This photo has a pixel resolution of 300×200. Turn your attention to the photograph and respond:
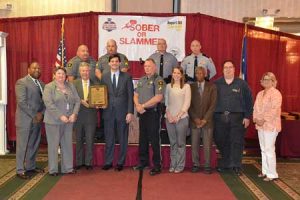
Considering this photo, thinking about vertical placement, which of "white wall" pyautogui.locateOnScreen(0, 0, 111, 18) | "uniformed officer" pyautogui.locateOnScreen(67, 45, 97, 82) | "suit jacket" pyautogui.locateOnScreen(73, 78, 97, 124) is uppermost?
"white wall" pyautogui.locateOnScreen(0, 0, 111, 18)

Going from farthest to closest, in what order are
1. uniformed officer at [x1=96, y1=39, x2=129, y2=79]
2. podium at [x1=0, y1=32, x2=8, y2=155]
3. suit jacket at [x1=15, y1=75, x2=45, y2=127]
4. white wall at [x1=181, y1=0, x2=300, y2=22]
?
1. white wall at [x1=181, y1=0, x2=300, y2=22]
2. podium at [x1=0, y1=32, x2=8, y2=155]
3. uniformed officer at [x1=96, y1=39, x2=129, y2=79]
4. suit jacket at [x1=15, y1=75, x2=45, y2=127]

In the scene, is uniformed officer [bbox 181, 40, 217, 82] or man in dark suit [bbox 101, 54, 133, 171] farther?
uniformed officer [bbox 181, 40, 217, 82]

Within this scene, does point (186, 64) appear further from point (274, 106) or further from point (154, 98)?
point (274, 106)

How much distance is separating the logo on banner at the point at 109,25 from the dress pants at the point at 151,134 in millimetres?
2270

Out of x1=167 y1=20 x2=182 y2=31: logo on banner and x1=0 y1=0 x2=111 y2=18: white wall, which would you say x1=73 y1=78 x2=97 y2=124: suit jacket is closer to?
x1=167 y1=20 x2=182 y2=31: logo on banner

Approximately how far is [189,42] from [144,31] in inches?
33.0

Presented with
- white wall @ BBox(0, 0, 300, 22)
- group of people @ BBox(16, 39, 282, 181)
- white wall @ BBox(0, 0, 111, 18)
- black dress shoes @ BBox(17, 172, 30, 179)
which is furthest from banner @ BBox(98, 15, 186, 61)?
black dress shoes @ BBox(17, 172, 30, 179)

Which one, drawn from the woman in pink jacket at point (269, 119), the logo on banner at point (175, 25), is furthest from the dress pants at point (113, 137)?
the logo on banner at point (175, 25)

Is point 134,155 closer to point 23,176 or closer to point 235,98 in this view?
point 23,176

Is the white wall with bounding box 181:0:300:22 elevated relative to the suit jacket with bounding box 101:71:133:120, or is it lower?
elevated

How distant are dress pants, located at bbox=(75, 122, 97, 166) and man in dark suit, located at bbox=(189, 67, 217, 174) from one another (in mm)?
1391

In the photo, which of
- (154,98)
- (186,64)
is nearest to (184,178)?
(154,98)

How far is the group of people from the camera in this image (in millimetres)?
4781

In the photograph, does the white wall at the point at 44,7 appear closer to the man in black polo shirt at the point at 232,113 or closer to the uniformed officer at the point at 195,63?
the uniformed officer at the point at 195,63
